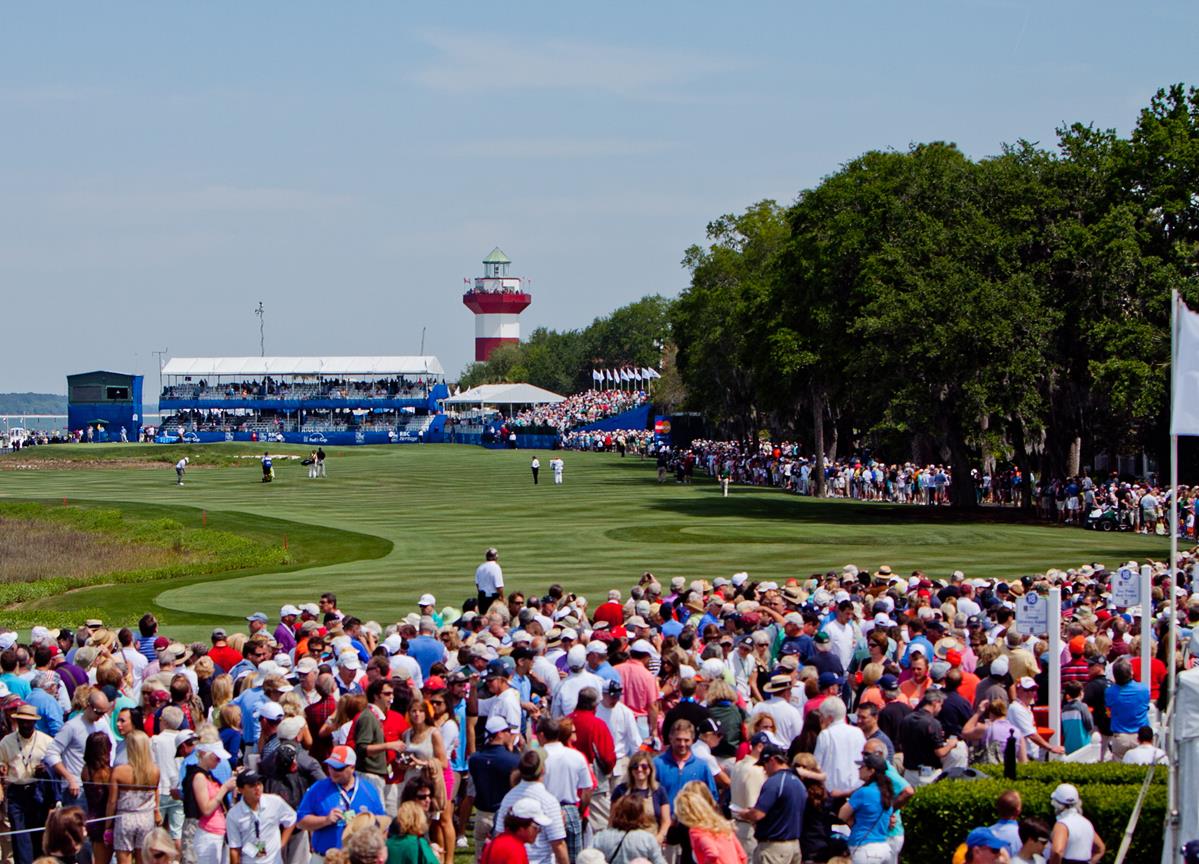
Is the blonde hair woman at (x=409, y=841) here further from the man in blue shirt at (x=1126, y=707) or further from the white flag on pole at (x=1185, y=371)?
the man in blue shirt at (x=1126, y=707)

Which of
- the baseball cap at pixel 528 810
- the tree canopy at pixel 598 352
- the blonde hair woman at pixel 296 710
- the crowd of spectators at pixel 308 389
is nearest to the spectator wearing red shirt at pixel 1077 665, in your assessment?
the baseball cap at pixel 528 810

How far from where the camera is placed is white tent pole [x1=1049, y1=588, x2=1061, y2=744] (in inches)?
627

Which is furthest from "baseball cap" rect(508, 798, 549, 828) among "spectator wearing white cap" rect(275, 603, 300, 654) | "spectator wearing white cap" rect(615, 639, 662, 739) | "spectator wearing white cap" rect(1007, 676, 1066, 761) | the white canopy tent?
"spectator wearing white cap" rect(275, 603, 300, 654)

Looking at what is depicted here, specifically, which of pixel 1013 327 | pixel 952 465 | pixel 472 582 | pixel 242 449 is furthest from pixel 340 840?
pixel 242 449

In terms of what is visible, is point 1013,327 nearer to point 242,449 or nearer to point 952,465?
point 952,465

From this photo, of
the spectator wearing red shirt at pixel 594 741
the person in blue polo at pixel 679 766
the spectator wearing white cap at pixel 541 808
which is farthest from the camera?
the spectator wearing red shirt at pixel 594 741

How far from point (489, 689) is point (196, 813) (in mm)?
2789

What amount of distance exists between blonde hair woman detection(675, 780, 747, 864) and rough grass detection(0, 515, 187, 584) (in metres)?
32.5

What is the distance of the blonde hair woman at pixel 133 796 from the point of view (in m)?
13.5

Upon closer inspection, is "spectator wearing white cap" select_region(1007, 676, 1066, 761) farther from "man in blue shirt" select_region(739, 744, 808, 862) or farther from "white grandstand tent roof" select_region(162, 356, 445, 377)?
"white grandstand tent roof" select_region(162, 356, 445, 377)

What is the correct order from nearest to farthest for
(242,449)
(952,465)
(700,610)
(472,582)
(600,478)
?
(700,610) < (472,582) < (952,465) < (600,478) < (242,449)

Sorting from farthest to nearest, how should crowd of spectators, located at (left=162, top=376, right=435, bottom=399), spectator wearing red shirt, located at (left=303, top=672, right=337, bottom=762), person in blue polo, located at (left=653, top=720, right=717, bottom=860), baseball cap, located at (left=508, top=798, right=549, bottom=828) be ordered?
crowd of spectators, located at (left=162, top=376, right=435, bottom=399), spectator wearing red shirt, located at (left=303, top=672, right=337, bottom=762), person in blue polo, located at (left=653, top=720, right=717, bottom=860), baseball cap, located at (left=508, top=798, right=549, bottom=828)

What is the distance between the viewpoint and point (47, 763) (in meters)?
14.5

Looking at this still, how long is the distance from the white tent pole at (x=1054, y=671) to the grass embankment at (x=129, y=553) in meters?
19.5
